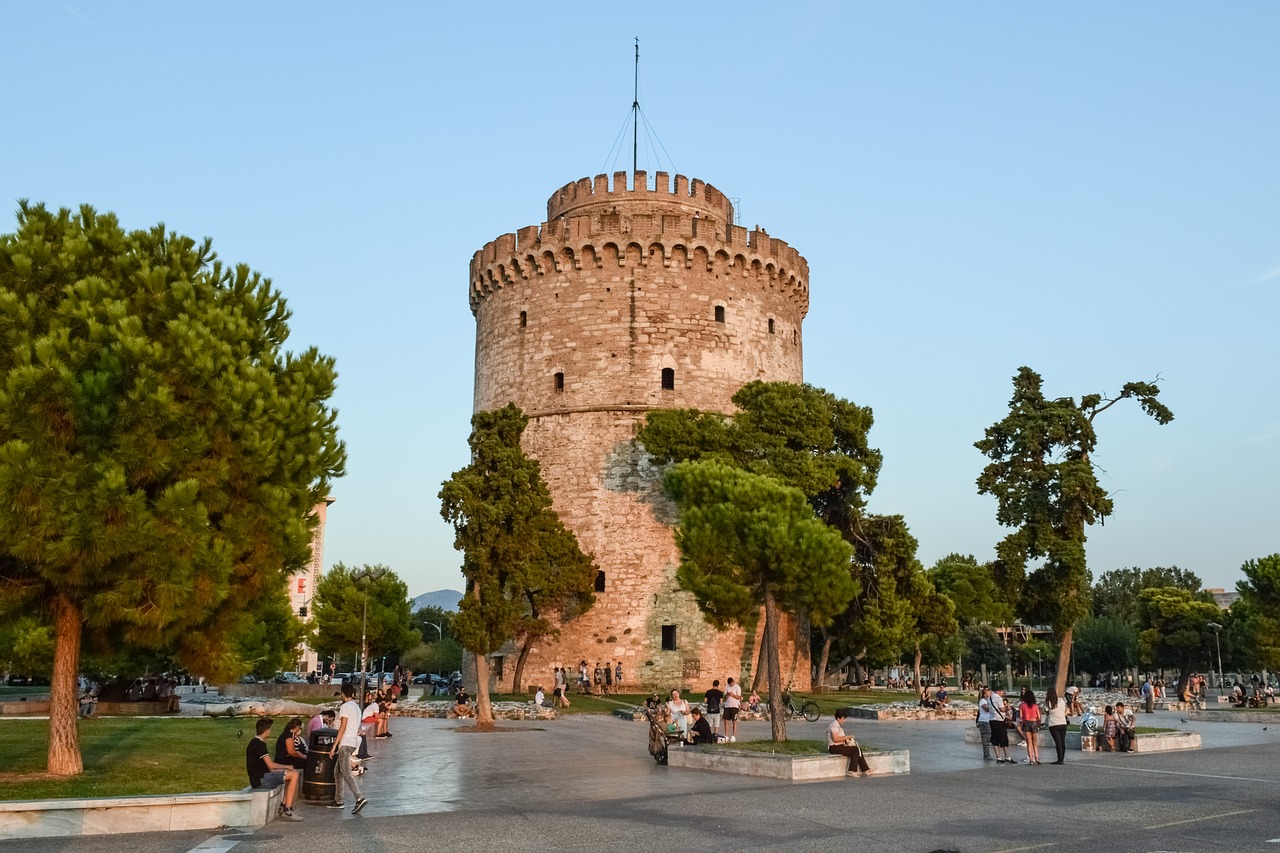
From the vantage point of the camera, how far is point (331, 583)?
49.3 m

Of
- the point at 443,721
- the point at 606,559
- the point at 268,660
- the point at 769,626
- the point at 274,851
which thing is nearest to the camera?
the point at 274,851

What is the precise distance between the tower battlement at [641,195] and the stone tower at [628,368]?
0.09 metres

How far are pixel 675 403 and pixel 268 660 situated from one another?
20.8 metres

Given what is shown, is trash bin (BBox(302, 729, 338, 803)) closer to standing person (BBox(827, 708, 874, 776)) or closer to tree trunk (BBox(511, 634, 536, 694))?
standing person (BBox(827, 708, 874, 776))

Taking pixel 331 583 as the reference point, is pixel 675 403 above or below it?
above

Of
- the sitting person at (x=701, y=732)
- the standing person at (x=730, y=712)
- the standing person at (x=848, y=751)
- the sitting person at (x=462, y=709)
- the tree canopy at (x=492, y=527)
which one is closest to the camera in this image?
the standing person at (x=848, y=751)

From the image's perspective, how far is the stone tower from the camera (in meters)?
32.0

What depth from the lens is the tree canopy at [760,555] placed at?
16.2 m

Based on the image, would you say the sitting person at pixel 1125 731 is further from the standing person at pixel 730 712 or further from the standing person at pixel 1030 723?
the standing person at pixel 730 712

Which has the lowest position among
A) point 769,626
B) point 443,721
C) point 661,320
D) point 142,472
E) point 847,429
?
point 443,721

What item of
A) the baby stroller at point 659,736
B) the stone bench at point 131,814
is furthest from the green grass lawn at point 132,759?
the baby stroller at point 659,736

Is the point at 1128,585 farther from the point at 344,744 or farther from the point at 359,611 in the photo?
the point at 344,744

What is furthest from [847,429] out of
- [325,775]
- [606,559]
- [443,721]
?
[325,775]

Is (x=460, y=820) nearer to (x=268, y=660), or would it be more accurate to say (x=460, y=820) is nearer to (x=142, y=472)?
(x=142, y=472)
